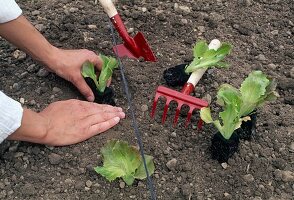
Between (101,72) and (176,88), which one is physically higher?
(101,72)

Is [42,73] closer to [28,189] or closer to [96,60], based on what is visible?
[96,60]

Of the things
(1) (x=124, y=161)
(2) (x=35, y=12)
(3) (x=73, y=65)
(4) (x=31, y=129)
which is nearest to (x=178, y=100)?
(1) (x=124, y=161)

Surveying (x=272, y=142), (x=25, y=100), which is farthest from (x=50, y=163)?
(x=272, y=142)

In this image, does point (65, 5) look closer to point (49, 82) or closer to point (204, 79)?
point (49, 82)

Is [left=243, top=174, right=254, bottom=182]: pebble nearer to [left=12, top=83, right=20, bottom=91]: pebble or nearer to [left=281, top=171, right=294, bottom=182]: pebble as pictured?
[left=281, top=171, right=294, bottom=182]: pebble

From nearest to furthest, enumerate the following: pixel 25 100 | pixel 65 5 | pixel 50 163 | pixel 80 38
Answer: pixel 50 163 → pixel 25 100 → pixel 80 38 → pixel 65 5

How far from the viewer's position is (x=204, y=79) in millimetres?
2223

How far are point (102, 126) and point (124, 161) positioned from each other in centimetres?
22

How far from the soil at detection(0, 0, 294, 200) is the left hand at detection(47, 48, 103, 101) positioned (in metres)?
0.08

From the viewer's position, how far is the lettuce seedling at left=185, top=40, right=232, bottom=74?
2.06m

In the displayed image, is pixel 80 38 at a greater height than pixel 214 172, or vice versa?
pixel 80 38

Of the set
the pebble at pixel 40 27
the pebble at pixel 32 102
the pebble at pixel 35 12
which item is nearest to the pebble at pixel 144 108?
the pebble at pixel 32 102

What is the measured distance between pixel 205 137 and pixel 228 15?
835 millimetres

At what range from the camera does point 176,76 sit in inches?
85.3
